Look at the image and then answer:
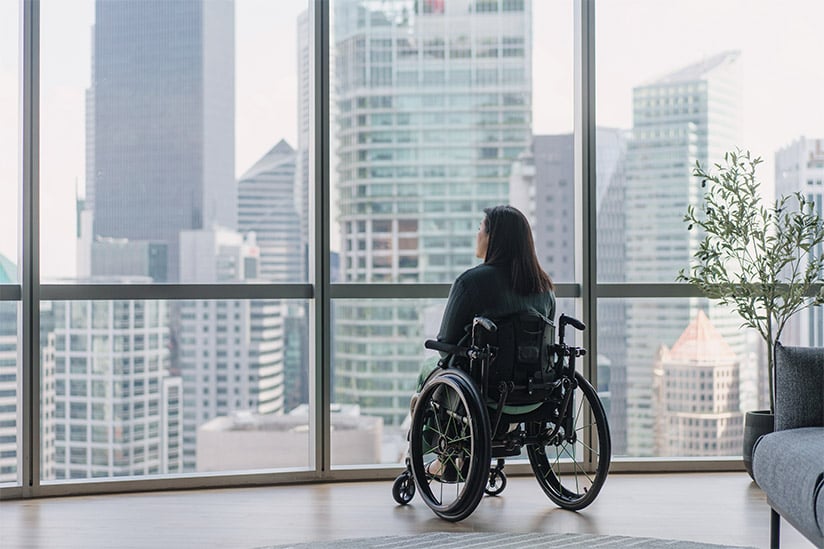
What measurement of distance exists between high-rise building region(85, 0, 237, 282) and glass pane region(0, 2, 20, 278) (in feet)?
0.97

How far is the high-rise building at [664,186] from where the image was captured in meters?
4.06

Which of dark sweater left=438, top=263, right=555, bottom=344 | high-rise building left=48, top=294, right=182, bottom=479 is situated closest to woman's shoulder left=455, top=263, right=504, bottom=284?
dark sweater left=438, top=263, right=555, bottom=344

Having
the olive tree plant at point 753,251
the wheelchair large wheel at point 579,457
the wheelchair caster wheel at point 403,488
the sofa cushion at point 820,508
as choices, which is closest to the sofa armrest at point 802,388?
the sofa cushion at point 820,508

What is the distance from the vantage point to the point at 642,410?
161 inches

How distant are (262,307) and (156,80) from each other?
43.0 inches

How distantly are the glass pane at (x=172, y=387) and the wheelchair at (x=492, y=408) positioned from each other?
812 millimetres

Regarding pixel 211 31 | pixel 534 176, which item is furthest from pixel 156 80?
pixel 534 176

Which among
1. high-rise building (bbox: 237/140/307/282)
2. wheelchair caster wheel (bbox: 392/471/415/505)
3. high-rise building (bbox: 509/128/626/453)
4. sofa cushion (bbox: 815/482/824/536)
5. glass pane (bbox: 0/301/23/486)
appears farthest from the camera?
high-rise building (bbox: 509/128/626/453)

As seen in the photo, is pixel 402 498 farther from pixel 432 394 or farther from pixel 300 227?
pixel 300 227

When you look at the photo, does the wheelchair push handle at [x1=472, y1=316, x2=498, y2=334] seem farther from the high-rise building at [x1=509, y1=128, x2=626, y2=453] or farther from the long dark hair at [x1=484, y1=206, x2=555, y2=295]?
the high-rise building at [x1=509, y1=128, x2=626, y2=453]

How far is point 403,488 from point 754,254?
2003 millimetres

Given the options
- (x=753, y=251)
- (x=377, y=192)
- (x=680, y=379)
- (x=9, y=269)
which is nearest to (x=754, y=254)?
(x=753, y=251)

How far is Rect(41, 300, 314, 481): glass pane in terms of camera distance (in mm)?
3666

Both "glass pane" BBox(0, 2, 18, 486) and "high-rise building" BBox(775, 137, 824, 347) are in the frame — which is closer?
"glass pane" BBox(0, 2, 18, 486)
